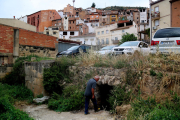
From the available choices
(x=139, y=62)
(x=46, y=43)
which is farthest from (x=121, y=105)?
(x=46, y=43)

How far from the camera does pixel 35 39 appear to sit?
14.5m

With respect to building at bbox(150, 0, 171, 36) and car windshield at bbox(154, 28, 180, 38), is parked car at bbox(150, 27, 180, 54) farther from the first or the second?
building at bbox(150, 0, 171, 36)

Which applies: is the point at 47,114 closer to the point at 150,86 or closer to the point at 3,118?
the point at 3,118

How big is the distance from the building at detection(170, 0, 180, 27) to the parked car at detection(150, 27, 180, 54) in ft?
64.6

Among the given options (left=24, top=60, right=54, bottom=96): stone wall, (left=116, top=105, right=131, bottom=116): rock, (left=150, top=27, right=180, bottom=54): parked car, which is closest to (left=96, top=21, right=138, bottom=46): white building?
(left=24, top=60, right=54, bottom=96): stone wall

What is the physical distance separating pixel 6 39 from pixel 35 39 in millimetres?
2680

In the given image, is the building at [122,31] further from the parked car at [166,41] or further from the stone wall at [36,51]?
the parked car at [166,41]

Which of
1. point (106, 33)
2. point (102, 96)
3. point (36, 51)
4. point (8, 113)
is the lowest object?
point (8, 113)

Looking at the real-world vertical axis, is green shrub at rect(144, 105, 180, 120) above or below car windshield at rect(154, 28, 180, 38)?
below

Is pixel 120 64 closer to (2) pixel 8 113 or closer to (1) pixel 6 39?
(2) pixel 8 113

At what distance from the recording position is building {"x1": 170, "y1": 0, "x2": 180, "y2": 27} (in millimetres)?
23656

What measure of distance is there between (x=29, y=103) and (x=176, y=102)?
7.96 m

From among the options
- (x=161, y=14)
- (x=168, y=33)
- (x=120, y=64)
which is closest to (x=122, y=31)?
(x=161, y=14)

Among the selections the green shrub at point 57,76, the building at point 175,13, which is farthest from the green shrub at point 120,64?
the building at point 175,13
